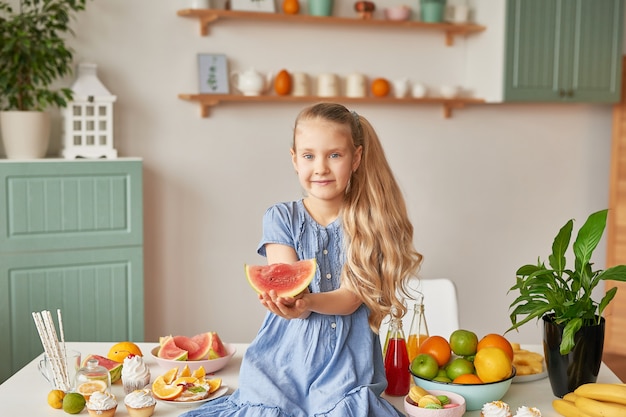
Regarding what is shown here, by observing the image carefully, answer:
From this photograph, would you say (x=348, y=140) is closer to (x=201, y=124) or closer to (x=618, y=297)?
(x=201, y=124)

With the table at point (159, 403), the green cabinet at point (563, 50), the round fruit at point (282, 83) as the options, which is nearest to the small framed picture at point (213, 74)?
the round fruit at point (282, 83)

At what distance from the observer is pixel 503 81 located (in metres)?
4.21

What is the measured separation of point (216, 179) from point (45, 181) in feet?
3.14

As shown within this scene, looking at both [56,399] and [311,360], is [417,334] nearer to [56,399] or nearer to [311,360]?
[311,360]

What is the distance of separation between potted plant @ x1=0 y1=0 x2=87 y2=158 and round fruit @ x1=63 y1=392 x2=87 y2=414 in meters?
1.92

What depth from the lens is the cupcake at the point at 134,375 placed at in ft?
6.54

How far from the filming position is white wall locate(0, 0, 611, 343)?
3.97m

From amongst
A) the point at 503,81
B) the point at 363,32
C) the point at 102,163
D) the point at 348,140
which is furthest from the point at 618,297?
the point at 348,140

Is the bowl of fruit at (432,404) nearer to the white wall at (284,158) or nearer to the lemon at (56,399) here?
the lemon at (56,399)

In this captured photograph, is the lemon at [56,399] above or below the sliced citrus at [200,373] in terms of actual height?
below

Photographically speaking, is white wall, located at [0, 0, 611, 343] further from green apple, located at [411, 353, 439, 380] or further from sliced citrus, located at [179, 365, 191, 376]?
green apple, located at [411, 353, 439, 380]

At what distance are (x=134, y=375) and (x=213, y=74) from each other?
227 cm

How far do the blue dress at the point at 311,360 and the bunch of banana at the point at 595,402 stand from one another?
424 millimetres

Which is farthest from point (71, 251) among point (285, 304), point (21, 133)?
point (285, 304)
